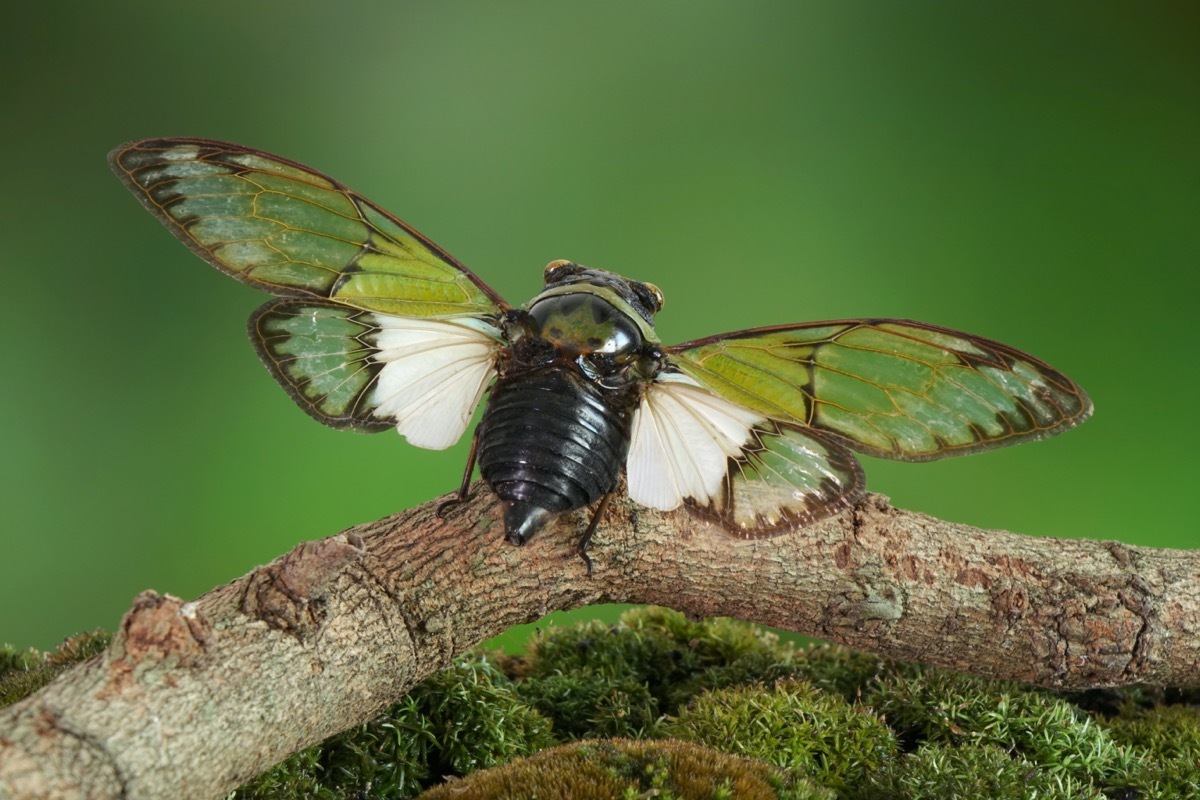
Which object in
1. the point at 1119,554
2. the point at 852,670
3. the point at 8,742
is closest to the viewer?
the point at 8,742

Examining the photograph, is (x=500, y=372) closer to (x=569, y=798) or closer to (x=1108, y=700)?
(x=569, y=798)

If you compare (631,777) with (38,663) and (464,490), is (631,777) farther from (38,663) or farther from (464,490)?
(38,663)

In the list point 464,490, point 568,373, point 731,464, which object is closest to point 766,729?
point 731,464

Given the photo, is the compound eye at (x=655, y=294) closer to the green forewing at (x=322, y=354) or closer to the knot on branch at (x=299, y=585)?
the green forewing at (x=322, y=354)

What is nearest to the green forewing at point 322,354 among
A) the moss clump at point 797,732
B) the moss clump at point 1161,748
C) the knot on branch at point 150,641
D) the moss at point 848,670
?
the knot on branch at point 150,641

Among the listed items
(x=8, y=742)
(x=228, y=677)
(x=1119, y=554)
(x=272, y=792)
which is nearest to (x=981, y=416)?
(x=1119, y=554)

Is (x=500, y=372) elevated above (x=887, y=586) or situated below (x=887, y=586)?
above
